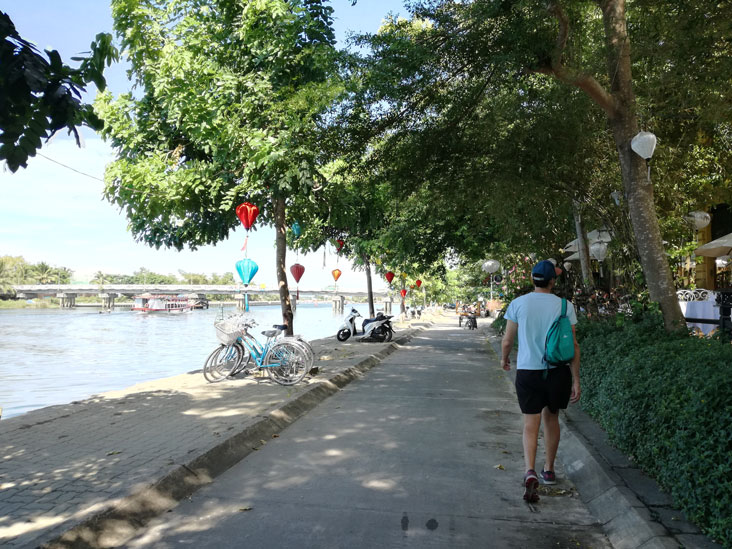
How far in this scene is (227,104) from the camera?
39.7 ft

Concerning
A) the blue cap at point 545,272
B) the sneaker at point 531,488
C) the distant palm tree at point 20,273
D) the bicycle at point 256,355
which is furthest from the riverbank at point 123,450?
the distant palm tree at point 20,273

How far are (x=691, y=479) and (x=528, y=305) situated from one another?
68.9 inches

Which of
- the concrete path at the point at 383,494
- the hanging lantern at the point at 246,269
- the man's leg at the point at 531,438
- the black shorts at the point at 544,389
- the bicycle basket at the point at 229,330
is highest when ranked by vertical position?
the hanging lantern at the point at 246,269

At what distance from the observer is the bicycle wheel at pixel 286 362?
10562 millimetres

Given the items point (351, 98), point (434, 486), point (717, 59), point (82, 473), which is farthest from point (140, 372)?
point (717, 59)

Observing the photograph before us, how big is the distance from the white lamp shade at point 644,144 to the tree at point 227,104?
531cm

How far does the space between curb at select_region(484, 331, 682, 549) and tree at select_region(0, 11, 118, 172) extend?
4.07m

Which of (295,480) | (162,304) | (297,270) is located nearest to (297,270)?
(297,270)

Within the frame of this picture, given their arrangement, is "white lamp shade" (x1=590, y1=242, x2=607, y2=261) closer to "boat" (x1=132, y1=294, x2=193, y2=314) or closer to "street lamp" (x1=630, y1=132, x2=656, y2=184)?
"street lamp" (x1=630, y1=132, x2=656, y2=184)

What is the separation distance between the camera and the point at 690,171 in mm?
12383

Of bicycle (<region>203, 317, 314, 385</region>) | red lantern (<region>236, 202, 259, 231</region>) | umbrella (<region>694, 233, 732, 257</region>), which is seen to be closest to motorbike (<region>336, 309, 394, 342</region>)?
red lantern (<region>236, 202, 259, 231</region>)

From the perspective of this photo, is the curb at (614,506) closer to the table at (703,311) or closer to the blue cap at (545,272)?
the blue cap at (545,272)

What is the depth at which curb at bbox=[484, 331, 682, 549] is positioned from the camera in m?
3.61

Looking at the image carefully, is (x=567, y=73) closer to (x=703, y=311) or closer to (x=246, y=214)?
(x=246, y=214)
